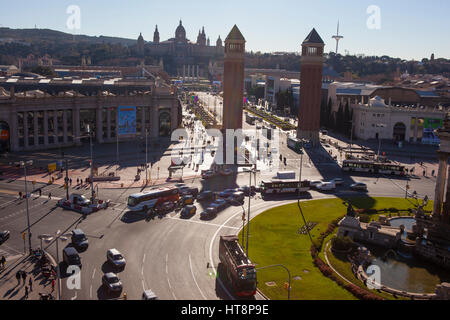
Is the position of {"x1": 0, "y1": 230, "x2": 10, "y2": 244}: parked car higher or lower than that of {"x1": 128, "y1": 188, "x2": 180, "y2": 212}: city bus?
lower

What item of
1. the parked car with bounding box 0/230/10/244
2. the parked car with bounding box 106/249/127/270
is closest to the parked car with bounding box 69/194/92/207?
the parked car with bounding box 0/230/10/244

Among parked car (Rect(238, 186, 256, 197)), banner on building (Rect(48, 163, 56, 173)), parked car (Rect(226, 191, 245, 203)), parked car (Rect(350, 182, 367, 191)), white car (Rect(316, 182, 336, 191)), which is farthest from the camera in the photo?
banner on building (Rect(48, 163, 56, 173))

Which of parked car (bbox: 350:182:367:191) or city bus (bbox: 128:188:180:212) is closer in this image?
city bus (bbox: 128:188:180:212)

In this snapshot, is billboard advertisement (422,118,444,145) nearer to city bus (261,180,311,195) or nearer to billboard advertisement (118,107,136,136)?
city bus (261,180,311,195)

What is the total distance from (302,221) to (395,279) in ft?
50.1

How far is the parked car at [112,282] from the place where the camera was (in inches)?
1328

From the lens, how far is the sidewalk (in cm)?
3331

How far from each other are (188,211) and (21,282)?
71.9 ft

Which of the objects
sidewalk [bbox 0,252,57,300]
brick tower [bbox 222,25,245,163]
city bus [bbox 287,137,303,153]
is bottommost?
sidewalk [bbox 0,252,57,300]

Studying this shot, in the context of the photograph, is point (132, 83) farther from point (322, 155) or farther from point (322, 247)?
point (322, 247)

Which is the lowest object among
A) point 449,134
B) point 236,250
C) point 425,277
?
point 425,277

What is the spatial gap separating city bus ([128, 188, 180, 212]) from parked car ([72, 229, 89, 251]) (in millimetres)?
10502
